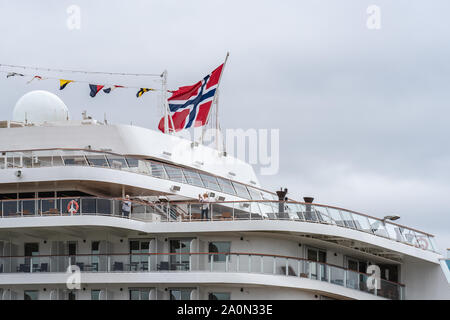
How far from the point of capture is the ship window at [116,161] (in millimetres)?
44344

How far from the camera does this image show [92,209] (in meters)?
Result: 41.3

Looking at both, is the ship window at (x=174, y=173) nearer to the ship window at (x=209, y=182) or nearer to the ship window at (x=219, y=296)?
the ship window at (x=209, y=182)

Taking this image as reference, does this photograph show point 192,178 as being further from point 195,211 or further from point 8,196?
point 8,196

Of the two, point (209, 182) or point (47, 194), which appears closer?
point (47, 194)

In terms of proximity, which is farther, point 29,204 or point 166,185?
point 166,185

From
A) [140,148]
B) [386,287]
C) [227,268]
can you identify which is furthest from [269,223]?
[140,148]

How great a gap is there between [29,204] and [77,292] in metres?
3.72

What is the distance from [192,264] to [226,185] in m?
8.55

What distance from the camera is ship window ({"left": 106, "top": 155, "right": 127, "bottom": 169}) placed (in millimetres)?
44344

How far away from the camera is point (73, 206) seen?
1629 inches

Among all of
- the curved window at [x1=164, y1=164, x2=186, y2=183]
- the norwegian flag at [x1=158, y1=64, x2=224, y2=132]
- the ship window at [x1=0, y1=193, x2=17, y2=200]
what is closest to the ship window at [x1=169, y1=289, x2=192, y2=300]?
the curved window at [x1=164, y1=164, x2=186, y2=183]

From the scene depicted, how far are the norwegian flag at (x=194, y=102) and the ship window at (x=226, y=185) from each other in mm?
4264

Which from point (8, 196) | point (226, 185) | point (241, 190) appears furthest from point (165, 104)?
point (8, 196)
